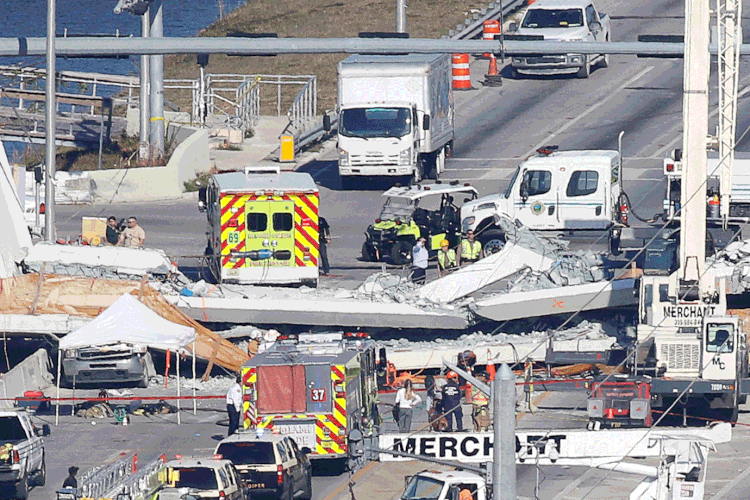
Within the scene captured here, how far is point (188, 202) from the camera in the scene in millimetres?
50594

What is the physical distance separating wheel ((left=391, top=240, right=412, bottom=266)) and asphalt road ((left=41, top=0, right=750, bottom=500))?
51 cm

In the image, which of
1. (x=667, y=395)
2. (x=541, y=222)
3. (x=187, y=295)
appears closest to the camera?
(x=667, y=395)

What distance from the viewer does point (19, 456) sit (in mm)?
26062

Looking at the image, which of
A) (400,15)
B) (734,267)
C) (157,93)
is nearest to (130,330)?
(734,267)

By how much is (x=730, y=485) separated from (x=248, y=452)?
7620 mm

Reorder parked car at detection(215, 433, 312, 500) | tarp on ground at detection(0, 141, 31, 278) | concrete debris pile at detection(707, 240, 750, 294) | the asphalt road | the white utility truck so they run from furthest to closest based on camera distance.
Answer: the white utility truck
tarp on ground at detection(0, 141, 31, 278)
concrete debris pile at detection(707, 240, 750, 294)
the asphalt road
parked car at detection(215, 433, 312, 500)

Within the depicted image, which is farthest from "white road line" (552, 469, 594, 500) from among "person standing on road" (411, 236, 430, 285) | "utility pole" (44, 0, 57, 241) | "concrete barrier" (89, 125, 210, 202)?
"concrete barrier" (89, 125, 210, 202)

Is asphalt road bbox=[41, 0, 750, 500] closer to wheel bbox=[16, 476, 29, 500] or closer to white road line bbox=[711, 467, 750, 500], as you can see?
white road line bbox=[711, 467, 750, 500]

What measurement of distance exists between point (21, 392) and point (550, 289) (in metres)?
11.3

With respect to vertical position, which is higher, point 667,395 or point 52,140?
point 52,140

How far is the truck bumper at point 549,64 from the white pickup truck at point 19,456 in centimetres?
3509

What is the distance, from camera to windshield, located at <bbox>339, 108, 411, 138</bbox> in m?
49.0

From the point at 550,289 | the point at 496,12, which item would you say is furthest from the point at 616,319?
the point at 496,12

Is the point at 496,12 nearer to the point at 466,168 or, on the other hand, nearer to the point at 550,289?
the point at 466,168
